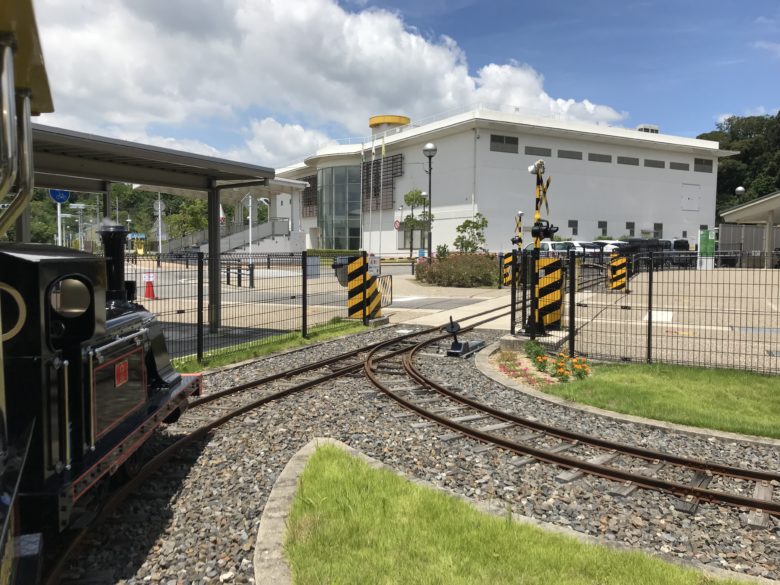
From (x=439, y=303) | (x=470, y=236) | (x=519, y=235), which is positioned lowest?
(x=439, y=303)

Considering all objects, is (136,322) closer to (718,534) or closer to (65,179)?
(718,534)

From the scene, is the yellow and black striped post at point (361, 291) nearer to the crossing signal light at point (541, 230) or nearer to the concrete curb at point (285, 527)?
the crossing signal light at point (541, 230)

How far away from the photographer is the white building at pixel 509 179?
50281 millimetres

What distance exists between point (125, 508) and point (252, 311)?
439 inches

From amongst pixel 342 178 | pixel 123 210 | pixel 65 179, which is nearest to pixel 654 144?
pixel 342 178

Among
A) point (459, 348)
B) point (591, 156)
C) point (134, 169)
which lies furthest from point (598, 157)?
point (134, 169)

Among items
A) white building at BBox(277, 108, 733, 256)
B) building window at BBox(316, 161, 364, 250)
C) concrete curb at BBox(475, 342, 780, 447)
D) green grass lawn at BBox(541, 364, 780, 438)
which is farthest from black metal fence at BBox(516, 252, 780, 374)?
building window at BBox(316, 161, 364, 250)

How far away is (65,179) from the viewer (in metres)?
10.9

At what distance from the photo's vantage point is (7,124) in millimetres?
1849

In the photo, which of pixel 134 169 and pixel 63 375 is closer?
pixel 63 375

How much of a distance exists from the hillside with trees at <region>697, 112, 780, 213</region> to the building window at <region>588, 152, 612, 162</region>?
875 inches

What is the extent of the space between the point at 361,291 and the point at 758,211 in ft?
94.8

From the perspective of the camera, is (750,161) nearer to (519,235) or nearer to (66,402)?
(519,235)

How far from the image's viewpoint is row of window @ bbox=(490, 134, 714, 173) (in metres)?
50.3
